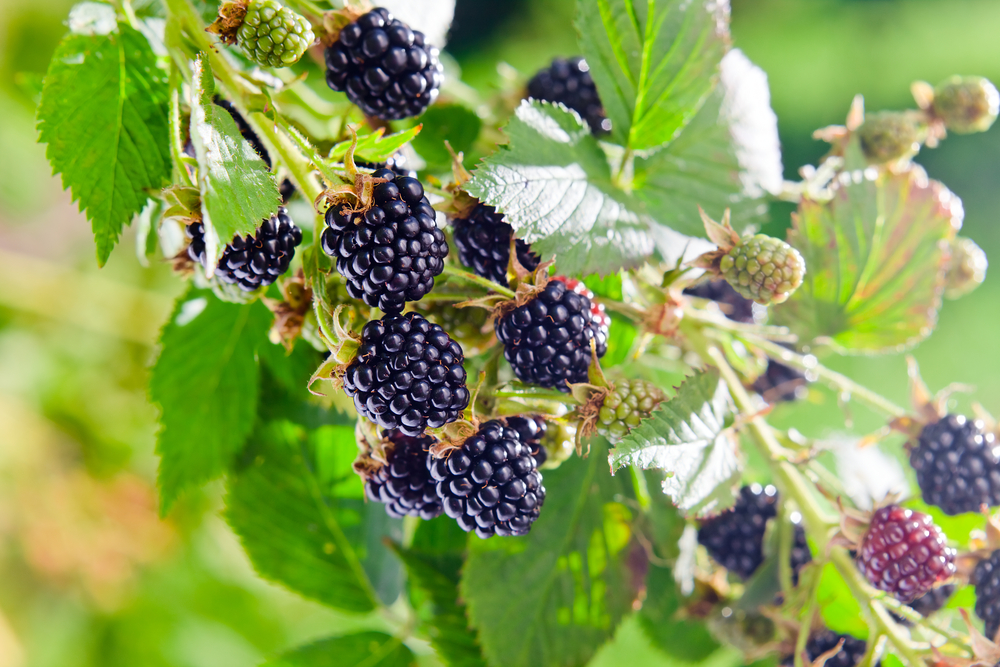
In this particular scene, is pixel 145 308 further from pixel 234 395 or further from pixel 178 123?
pixel 178 123

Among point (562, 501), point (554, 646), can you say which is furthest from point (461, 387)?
point (554, 646)

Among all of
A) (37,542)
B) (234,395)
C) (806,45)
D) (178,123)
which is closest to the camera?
(178,123)

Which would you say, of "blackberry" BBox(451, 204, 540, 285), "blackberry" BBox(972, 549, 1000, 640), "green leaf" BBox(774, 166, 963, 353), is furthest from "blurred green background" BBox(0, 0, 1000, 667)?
"blackberry" BBox(451, 204, 540, 285)

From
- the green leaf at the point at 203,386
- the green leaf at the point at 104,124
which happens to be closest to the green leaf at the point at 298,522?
the green leaf at the point at 203,386

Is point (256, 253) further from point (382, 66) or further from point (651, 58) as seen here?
point (651, 58)

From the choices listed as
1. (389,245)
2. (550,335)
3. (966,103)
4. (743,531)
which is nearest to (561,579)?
(743,531)

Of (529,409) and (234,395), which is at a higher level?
(529,409)

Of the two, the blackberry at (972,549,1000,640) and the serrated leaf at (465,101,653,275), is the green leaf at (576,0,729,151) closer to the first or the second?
the serrated leaf at (465,101,653,275)
